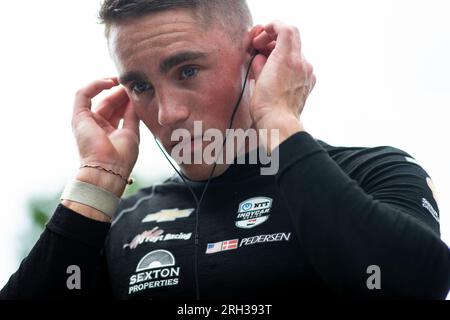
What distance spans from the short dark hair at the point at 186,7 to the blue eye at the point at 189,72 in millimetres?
228

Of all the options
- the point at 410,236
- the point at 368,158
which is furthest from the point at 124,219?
the point at 410,236

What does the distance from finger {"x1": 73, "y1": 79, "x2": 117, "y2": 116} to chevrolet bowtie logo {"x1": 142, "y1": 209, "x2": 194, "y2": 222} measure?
605 millimetres

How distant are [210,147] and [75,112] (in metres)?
0.76

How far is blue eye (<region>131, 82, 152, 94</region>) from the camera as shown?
3098 mm

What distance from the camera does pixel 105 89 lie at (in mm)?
3520

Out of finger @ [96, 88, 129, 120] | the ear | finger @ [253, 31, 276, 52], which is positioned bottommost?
finger @ [96, 88, 129, 120]

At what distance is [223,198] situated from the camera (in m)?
3.11

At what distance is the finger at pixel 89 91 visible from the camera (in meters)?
3.49

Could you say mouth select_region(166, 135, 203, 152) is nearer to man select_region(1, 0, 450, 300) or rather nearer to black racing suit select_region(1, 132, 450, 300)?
man select_region(1, 0, 450, 300)

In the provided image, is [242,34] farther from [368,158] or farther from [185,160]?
[368,158]

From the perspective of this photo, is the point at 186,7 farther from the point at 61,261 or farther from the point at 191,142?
the point at 61,261

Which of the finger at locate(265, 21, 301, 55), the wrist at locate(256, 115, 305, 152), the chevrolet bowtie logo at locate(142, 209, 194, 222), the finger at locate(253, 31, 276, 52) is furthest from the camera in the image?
the chevrolet bowtie logo at locate(142, 209, 194, 222)

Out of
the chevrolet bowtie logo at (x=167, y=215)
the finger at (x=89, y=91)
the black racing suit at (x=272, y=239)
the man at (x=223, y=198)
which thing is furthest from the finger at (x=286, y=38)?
the finger at (x=89, y=91)

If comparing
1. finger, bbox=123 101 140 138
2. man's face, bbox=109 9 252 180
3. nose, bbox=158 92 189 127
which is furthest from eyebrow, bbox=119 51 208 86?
finger, bbox=123 101 140 138
